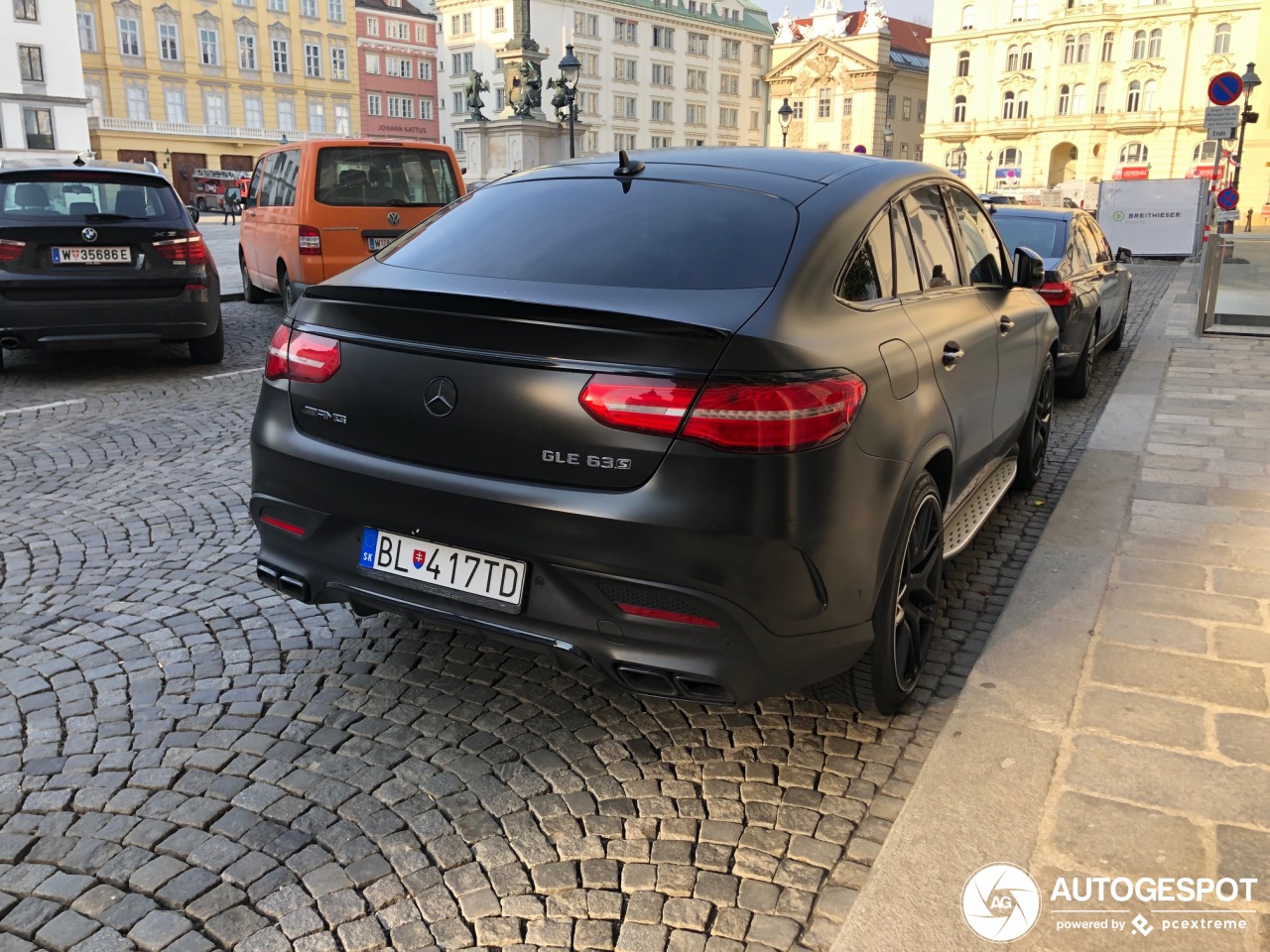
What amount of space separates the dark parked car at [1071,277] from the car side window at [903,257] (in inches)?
172

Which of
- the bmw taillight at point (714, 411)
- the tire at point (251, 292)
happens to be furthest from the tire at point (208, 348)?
the bmw taillight at point (714, 411)

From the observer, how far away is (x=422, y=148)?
11.9 meters

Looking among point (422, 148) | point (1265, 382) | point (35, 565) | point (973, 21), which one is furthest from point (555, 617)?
point (973, 21)

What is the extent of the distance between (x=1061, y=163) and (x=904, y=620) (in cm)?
9239

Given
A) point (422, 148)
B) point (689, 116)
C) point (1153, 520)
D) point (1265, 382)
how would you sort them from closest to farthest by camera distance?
point (1153, 520), point (1265, 382), point (422, 148), point (689, 116)

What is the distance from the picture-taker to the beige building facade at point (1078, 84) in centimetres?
7750

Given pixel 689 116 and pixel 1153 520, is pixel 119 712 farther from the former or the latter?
pixel 689 116

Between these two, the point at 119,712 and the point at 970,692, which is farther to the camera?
the point at 970,692

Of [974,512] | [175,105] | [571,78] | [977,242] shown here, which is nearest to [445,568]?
[974,512]

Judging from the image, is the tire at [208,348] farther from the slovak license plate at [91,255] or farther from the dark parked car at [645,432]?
the dark parked car at [645,432]

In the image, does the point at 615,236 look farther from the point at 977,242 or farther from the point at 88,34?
the point at 88,34

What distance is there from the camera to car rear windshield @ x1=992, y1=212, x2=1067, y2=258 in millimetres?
8672

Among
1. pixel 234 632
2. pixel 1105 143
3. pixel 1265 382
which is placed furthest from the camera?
pixel 1105 143

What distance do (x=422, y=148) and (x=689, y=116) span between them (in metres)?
98.9
